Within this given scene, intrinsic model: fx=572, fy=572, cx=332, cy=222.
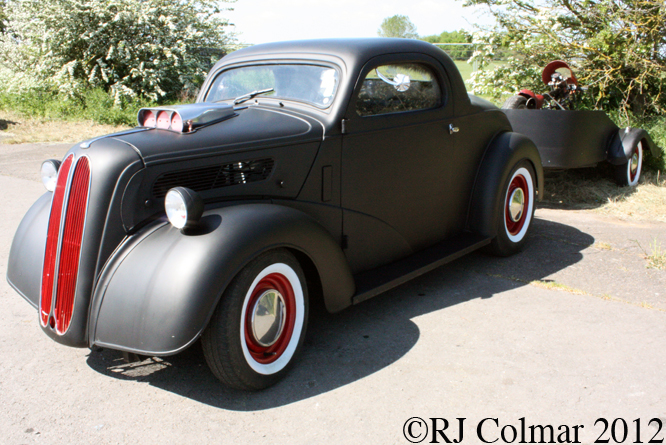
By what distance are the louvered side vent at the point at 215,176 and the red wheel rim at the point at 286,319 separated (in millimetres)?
539

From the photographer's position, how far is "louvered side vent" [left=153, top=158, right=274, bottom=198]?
271 centimetres

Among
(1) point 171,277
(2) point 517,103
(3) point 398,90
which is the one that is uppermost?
(3) point 398,90

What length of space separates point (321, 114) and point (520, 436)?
199 cm

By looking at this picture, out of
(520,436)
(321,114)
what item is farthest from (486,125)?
(520,436)

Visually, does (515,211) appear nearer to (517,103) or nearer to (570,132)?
(570,132)

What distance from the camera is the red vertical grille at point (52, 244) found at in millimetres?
2719

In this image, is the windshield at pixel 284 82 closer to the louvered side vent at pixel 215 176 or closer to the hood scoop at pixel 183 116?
the hood scoop at pixel 183 116

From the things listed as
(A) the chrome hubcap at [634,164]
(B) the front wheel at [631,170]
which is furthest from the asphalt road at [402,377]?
(A) the chrome hubcap at [634,164]

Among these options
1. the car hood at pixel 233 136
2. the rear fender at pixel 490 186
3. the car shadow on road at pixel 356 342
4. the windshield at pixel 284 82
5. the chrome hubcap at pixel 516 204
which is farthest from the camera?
the chrome hubcap at pixel 516 204

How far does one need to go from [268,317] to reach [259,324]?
0.06m

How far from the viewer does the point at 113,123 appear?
39.5ft

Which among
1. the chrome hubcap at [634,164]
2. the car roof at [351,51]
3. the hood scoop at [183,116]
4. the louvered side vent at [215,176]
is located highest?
the car roof at [351,51]

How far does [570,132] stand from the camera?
5898 millimetres

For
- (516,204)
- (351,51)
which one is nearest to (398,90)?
(351,51)
